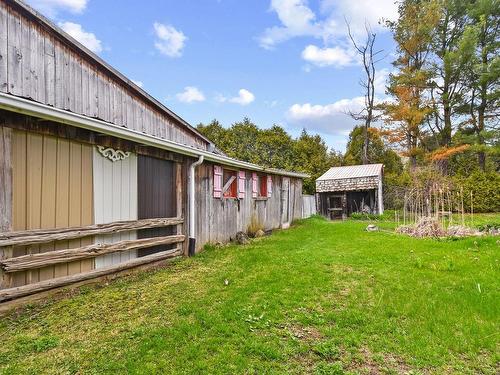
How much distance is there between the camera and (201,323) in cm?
310

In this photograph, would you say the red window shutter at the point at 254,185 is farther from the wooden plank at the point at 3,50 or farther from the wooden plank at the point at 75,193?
the wooden plank at the point at 3,50

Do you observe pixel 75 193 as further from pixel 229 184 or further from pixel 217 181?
pixel 229 184

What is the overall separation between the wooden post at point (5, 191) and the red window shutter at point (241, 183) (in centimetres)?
556

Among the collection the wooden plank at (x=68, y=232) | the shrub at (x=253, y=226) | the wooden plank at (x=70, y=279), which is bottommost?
the wooden plank at (x=70, y=279)

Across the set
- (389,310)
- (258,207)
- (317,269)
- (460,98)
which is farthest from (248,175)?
(460,98)

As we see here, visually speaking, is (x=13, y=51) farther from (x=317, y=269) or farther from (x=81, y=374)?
(x=317, y=269)

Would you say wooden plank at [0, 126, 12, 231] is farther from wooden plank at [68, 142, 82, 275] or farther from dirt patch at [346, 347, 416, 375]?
dirt patch at [346, 347, 416, 375]

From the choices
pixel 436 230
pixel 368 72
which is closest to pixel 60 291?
pixel 436 230

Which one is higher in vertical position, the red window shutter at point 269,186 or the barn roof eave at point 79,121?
the barn roof eave at point 79,121

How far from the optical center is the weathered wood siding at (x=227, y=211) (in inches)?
268

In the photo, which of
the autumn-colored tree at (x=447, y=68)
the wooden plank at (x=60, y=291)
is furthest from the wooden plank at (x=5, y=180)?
the autumn-colored tree at (x=447, y=68)

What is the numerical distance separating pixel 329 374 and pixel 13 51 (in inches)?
277

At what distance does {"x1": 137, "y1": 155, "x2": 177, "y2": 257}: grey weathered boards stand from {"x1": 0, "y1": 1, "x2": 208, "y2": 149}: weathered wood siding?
2.63 m

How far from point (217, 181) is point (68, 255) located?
12.9 ft
